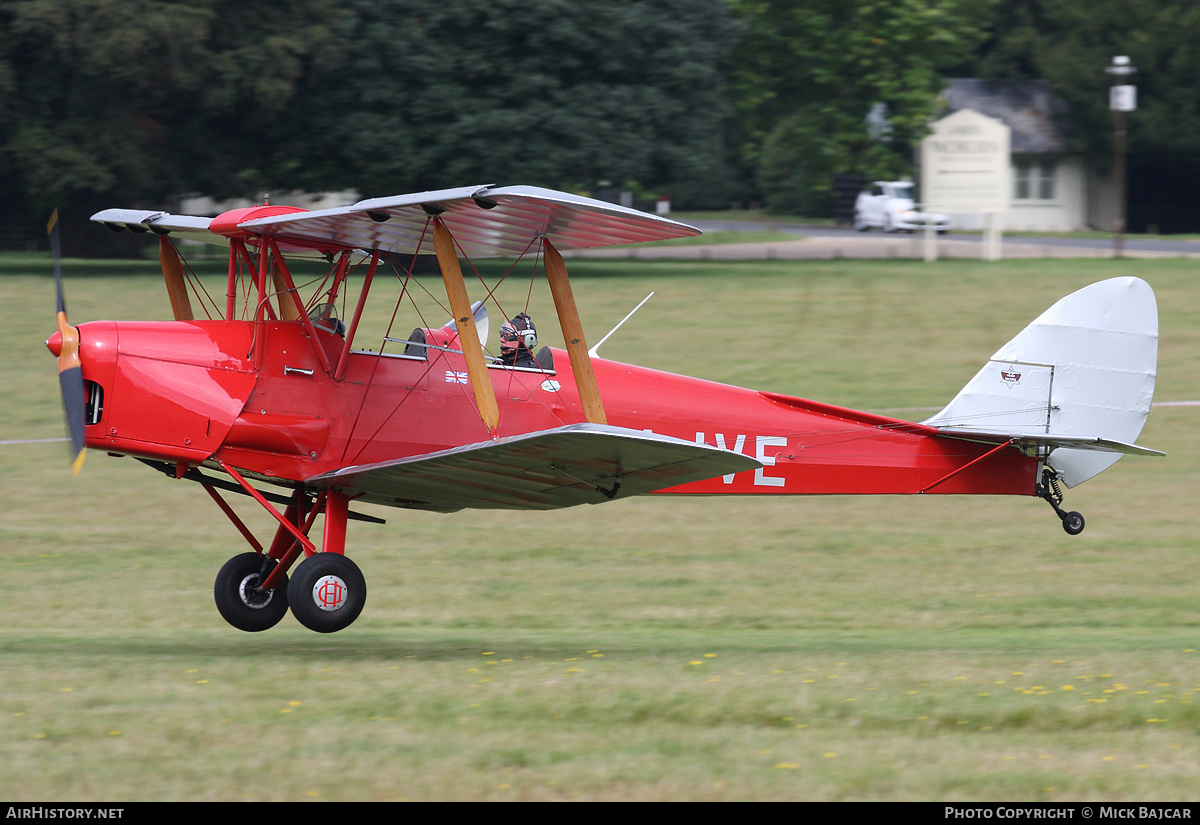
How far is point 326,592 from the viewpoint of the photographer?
8.90 meters

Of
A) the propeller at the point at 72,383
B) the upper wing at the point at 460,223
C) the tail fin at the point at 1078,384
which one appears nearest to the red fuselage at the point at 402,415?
the propeller at the point at 72,383

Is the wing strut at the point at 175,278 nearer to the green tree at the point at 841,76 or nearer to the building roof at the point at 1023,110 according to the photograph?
the green tree at the point at 841,76

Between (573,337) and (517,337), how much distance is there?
1046 millimetres

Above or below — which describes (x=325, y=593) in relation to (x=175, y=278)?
below

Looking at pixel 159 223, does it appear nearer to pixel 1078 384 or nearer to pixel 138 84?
pixel 1078 384

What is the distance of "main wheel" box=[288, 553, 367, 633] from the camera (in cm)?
883

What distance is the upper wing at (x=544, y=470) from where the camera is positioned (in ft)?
25.6

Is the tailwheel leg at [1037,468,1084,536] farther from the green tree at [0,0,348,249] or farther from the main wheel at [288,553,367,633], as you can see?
the green tree at [0,0,348,249]

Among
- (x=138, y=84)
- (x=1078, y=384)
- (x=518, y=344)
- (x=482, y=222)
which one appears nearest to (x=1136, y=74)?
(x=138, y=84)

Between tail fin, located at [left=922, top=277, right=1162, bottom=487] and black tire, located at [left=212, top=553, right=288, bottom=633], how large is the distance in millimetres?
5440

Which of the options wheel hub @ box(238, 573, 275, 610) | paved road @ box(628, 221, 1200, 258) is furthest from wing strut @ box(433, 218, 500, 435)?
paved road @ box(628, 221, 1200, 258)

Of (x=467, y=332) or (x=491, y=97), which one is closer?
(x=467, y=332)

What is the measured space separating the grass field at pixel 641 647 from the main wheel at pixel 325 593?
0.30m

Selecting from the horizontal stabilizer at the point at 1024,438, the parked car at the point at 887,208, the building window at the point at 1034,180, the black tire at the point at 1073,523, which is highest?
the building window at the point at 1034,180
